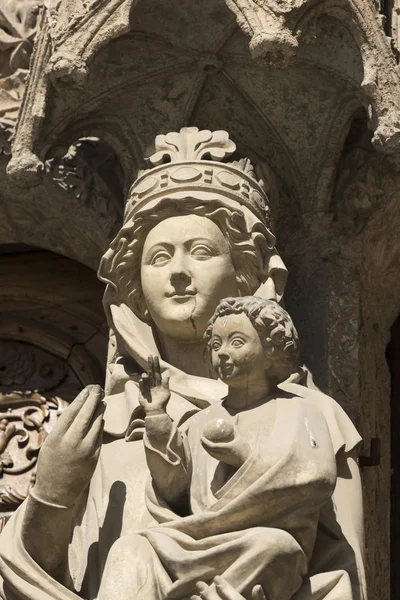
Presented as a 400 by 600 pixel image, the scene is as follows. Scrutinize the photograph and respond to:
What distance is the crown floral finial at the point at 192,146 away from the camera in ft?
22.1

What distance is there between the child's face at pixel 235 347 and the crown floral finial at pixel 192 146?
3.22ft

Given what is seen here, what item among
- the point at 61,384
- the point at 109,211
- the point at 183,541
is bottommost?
the point at 183,541

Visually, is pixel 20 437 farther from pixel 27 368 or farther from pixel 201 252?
pixel 201 252

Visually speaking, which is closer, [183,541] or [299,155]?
[183,541]

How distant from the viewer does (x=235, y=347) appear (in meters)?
5.85

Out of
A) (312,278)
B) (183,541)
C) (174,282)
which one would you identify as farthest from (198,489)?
(312,278)

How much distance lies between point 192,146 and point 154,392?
1194 mm

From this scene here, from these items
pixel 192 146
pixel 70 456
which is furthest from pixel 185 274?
A: pixel 70 456

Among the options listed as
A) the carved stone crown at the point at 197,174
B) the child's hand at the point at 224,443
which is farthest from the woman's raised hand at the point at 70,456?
the carved stone crown at the point at 197,174

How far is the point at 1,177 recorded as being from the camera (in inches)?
285

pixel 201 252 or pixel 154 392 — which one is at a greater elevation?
pixel 201 252

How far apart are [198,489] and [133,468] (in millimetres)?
411

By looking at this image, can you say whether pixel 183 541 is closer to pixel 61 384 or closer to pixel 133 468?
pixel 133 468

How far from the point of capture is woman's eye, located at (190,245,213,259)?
6508mm
